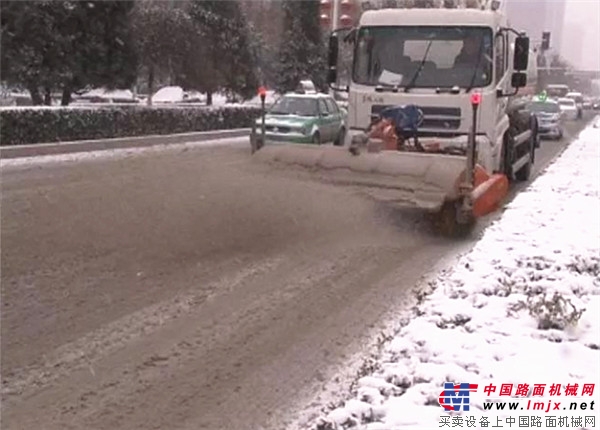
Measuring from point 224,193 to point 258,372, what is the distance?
4.32 m

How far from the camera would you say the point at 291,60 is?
41.9 meters

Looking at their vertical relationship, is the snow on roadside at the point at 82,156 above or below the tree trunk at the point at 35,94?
below

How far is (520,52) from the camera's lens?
12320 mm

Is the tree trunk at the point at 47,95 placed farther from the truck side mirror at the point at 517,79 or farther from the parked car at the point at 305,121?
the truck side mirror at the point at 517,79

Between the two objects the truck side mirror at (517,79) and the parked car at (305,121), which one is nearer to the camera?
the truck side mirror at (517,79)

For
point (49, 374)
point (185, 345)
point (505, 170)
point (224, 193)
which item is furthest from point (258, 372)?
point (505, 170)

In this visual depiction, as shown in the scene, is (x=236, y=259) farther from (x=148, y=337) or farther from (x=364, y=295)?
(x=148, y=337)

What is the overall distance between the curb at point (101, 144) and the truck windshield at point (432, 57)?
885 cm

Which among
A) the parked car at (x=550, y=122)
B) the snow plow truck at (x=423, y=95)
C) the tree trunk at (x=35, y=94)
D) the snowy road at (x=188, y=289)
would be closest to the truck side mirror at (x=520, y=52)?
the snow plow truck at (x=423, y=95)

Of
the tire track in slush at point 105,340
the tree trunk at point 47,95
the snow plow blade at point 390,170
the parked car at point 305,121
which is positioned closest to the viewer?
the tire track in slush at point 105,340

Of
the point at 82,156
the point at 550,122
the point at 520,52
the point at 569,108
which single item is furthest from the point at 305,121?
the point at 569,108

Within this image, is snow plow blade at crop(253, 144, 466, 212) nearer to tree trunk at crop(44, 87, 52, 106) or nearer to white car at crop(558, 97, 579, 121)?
tree trunk at crop(44, 87, 52, 106)

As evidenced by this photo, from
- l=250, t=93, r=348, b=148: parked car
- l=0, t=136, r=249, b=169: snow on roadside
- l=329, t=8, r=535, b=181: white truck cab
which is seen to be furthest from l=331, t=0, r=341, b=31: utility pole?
l=329, t=8, r=535, b=181: white truck cab

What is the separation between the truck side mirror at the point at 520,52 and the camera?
12195 millimetres
